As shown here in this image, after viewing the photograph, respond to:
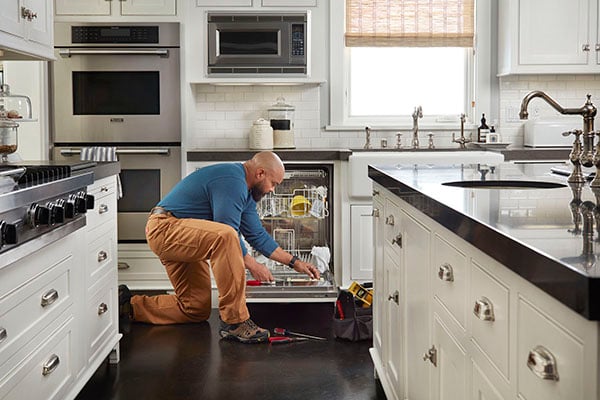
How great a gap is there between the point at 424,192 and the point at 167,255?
244cm

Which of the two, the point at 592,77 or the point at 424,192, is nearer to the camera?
the point at 424,192

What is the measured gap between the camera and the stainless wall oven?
5660mm

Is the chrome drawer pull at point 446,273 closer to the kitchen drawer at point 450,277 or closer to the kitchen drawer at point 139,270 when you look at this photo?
the kitchen drawer at point 450,277

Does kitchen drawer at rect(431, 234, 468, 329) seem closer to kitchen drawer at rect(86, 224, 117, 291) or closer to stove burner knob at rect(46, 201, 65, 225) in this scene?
stove burner knob at rect(46, 201, 65, 225)

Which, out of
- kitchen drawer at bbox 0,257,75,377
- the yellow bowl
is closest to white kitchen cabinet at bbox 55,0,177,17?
the yellow bowl

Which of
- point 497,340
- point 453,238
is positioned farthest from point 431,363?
point 497,340

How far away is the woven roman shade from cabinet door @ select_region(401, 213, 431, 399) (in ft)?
11.4

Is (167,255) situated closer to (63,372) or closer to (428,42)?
(63,372)

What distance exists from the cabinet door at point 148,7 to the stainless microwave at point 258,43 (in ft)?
1.04

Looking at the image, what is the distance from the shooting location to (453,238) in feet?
6.81

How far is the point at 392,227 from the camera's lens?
3201 millimetres

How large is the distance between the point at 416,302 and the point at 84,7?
3.88 meters

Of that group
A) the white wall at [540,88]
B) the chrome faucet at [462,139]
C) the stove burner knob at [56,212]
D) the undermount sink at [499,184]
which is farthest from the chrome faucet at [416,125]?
the stove burner knob at [56,212]

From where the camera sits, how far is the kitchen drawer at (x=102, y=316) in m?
3.50
